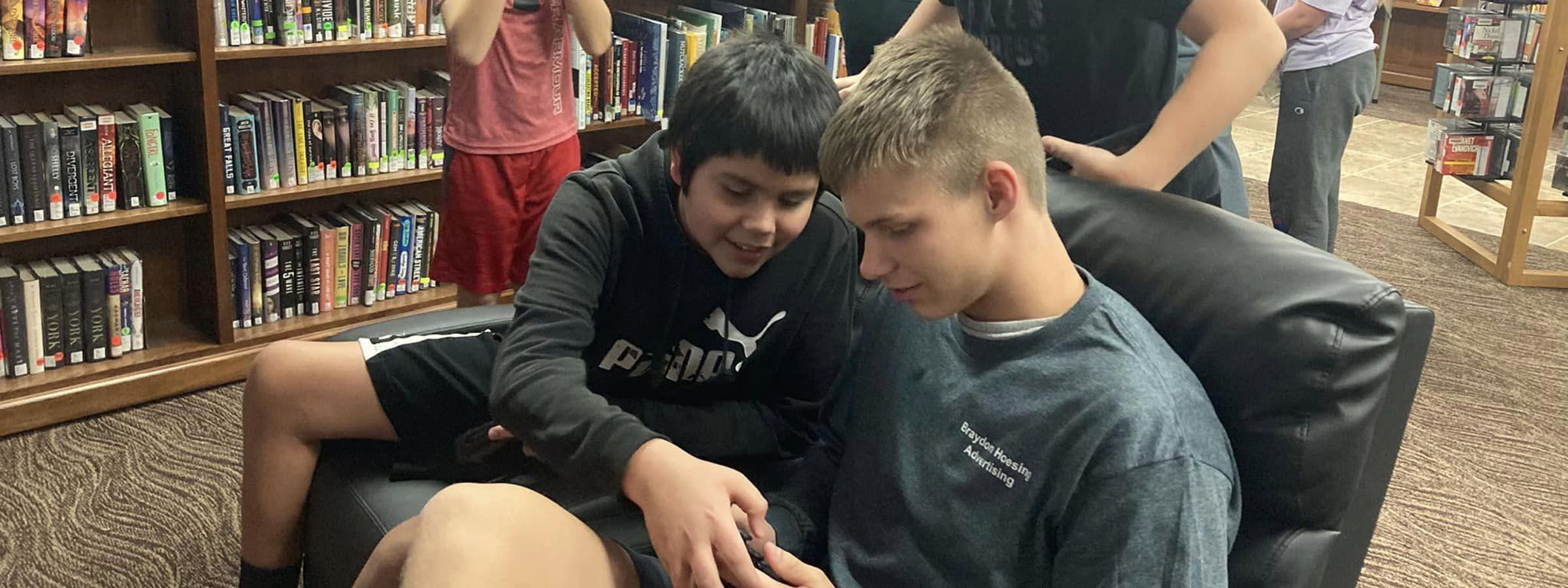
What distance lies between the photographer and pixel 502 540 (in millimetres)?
1174

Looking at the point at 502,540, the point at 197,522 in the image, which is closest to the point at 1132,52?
the point at 502,540

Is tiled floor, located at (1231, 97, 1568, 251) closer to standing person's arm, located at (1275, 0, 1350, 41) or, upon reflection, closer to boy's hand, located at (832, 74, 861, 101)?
standing person's arm, located at (1275, 0, 1350, 41)

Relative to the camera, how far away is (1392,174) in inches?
221

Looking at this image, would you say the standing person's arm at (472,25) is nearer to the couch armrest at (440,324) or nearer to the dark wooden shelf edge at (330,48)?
the dark wooden shelf edge at (330,48)

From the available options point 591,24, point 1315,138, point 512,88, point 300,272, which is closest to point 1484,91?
point 1315,138

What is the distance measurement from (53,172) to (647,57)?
1.44 metres

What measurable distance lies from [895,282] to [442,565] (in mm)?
485

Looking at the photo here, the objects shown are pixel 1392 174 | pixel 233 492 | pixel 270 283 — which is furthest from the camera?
pixel 1392 174

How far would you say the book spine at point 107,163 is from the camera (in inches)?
104

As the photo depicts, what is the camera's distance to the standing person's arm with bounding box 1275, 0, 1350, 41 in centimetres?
325

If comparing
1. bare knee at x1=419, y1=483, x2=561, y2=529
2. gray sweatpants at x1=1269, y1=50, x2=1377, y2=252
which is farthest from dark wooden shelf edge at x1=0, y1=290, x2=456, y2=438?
gray sweatpants at x1=1269, y1=50, x2=1377, y2=252

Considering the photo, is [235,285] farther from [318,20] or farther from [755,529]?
[755,529]

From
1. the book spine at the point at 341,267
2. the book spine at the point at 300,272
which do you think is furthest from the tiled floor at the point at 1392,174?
the book spine at the point at 300,272

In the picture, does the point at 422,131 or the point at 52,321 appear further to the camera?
the point at 422,131
